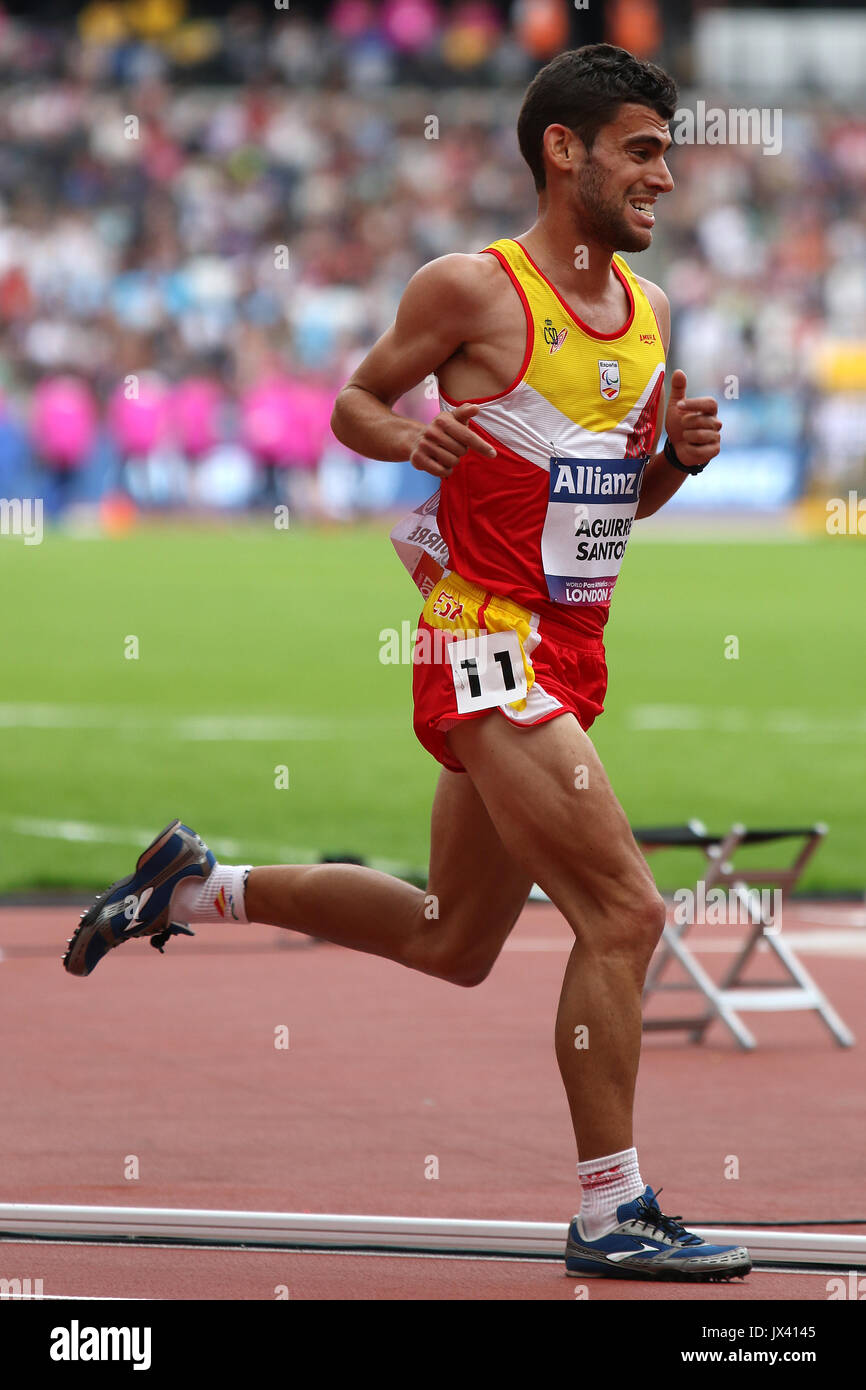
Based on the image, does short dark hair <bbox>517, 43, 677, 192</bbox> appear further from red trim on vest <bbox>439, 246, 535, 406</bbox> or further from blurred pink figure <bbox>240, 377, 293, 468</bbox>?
blurred pink figure <bbox>240, 377, 293, 468</bbox>

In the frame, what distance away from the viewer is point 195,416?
3738cm

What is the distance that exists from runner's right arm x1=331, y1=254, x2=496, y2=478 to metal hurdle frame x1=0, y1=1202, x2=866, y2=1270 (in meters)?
1.73

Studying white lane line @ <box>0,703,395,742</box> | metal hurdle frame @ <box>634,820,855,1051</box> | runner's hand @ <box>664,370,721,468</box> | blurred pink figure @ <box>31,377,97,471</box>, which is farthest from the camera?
blurred pink figure @ <box>31,377,97,471</box>

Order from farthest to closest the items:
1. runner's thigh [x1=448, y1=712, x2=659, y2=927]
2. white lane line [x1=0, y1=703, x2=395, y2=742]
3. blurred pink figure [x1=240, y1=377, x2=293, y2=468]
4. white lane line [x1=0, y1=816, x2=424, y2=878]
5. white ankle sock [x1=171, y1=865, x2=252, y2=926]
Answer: blurred pink figure [x1=240, y1=377, x2=293, y2=468]
white lane line [x1=0, y1=703, x2=395, y2=742]
white lane line [x1=0, y1=816, x2=424, y2=878]
white ankle sock [x1=171, y1=865, x2=252, y2=926]
runner's thigh [x1=448, y1=712, x2=659, y2=927]

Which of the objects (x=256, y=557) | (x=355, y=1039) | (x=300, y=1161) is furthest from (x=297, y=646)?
(x=300, y=1161)

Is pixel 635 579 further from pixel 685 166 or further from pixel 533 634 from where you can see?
pixel 533 634

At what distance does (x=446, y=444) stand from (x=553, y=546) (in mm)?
419

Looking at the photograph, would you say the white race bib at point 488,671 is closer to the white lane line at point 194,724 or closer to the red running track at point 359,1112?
the red running track at point 359,1112

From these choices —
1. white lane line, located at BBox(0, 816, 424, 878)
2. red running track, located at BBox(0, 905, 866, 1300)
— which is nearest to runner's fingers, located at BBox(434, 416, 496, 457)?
red running track, located at BBox(0, 905, 866, 1300)

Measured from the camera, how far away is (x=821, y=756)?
15195 millimetres

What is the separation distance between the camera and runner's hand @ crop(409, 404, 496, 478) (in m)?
5.02

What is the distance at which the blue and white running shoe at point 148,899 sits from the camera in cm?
591

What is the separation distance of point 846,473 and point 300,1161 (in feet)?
105

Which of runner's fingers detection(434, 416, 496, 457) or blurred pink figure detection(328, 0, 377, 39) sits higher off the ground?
blurred pink figure detection(328, 0, 377, 39)
